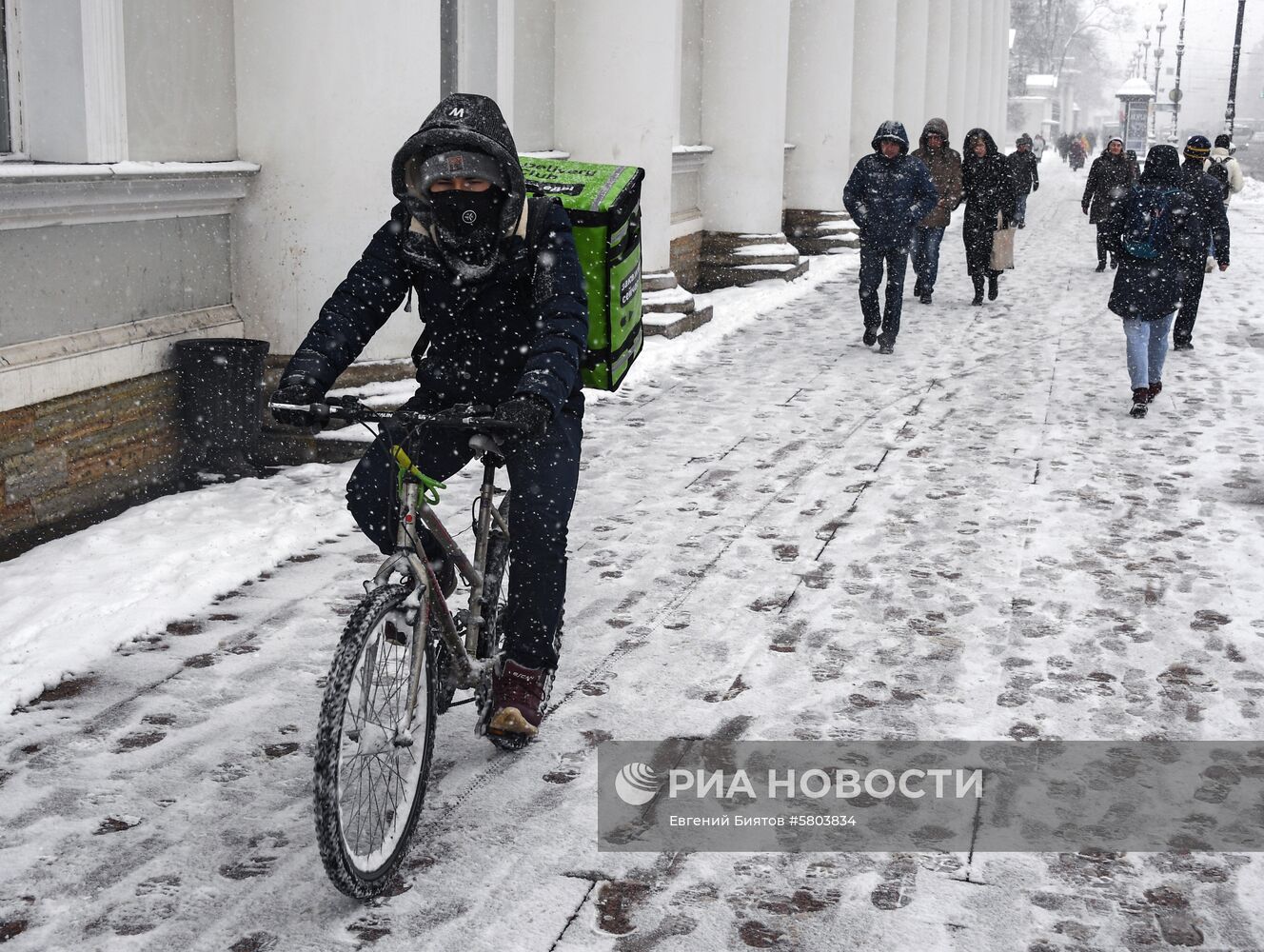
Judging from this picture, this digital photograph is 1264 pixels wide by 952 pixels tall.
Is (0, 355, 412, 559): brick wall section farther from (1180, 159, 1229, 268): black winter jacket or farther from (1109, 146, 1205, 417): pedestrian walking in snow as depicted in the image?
(1180, 159, 1229, 268): black winter jacket

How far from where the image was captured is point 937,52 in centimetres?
3073

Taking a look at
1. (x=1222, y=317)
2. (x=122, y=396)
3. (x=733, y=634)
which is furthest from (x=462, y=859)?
(x=1222, y=317)

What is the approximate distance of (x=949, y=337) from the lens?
1305cm

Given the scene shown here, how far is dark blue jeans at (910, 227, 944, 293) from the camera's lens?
48.6 feet

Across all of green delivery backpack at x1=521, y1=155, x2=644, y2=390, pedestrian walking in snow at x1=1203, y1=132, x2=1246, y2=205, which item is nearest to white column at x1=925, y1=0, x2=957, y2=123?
pedestrian walking in snow at x1=1203, y1=132, x2=1246, y2=205

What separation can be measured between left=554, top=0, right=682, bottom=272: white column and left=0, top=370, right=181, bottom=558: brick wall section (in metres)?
5.52

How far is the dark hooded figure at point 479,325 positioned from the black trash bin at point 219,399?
3.61 metres

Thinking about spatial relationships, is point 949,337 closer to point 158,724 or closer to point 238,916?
point 158,724

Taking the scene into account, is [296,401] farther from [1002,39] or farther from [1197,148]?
[1002,39]

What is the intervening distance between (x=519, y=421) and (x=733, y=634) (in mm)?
2260

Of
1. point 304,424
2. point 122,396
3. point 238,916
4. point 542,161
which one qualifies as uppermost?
point 542,161

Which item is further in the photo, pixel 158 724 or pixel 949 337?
pixel 949 337

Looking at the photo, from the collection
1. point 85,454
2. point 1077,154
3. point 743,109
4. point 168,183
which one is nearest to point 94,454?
point 85,454

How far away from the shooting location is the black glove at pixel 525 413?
3.39 meters
